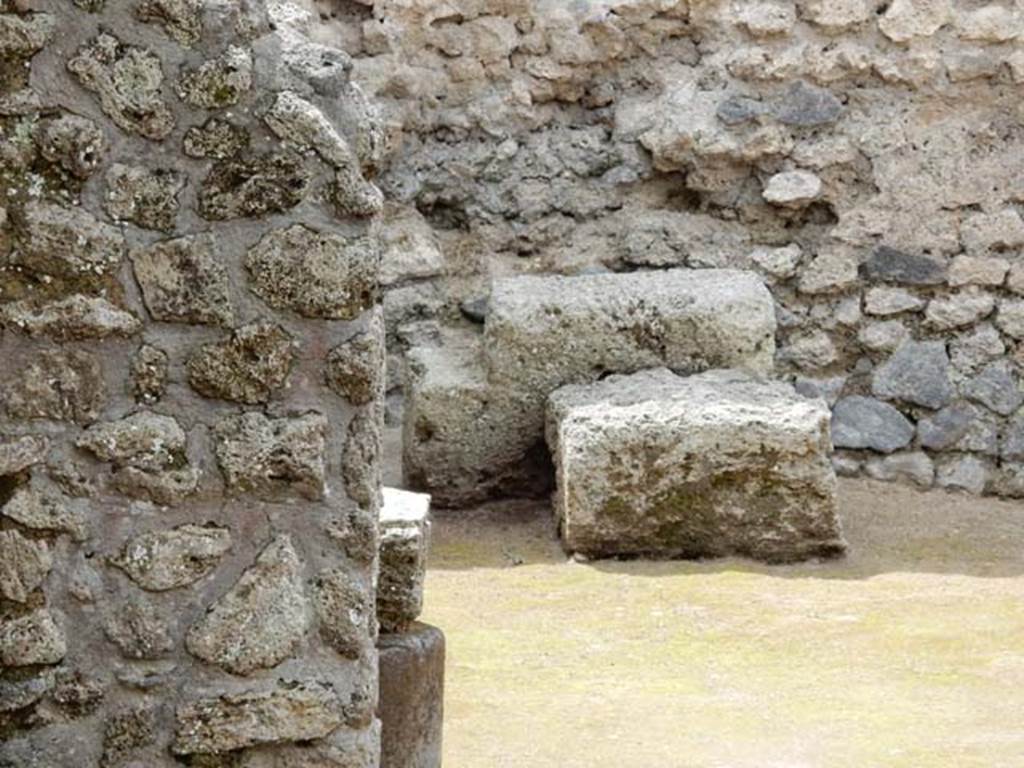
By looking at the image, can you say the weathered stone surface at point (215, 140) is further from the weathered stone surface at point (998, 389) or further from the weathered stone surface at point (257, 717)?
the weathered stone surface at point (998, 389)

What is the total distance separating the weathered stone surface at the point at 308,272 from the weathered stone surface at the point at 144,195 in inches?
6.2

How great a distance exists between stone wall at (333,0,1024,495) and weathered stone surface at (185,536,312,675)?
14.7ft

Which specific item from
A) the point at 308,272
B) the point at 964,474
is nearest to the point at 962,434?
the point at 964,474

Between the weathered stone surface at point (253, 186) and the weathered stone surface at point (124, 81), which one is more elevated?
the weathered stone surface at point (124, 81)

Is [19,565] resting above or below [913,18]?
below

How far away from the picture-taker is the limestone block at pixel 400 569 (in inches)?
154

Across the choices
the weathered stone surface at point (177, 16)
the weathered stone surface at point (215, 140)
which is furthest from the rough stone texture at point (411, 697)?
the weathered stone surface at point (177, 16)

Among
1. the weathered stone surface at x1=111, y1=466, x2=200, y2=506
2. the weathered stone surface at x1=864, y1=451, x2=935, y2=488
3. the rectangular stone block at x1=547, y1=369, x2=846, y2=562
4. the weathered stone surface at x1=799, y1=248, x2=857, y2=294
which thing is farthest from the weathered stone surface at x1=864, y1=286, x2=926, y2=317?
the weathered stone surface at x1=111, y1=466, x2=200, y2=506

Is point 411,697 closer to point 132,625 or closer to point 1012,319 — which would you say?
point 132,625

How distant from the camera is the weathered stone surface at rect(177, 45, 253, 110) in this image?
3.22 m

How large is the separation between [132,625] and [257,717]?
261mm

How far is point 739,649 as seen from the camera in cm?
544

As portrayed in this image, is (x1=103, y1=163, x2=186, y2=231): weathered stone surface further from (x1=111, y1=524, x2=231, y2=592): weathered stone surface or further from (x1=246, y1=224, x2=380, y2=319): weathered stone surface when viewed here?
(x1=111, y1=524, x2=231, y2=592): weathered stone surface

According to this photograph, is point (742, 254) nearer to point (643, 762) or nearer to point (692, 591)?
point (692, 591)
